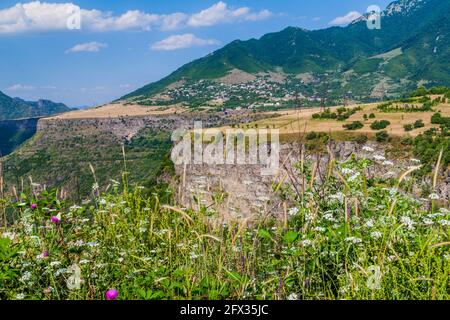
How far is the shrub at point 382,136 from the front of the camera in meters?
82.9

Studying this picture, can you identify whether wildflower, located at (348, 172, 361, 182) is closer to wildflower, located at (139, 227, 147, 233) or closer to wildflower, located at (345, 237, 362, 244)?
wildflower, located at (345, 237, 362, 244)

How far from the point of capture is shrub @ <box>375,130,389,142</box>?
82.9 m

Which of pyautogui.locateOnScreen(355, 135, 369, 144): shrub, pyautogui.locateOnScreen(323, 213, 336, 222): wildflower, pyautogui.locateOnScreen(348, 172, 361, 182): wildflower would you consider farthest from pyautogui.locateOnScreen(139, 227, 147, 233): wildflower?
pyautogui.locateOnScreen(355, 135, 369, 144): shrub

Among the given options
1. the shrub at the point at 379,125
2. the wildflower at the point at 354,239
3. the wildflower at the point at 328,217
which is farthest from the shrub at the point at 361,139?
the wildflower at the point at 354,239

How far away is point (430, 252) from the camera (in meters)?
4.04

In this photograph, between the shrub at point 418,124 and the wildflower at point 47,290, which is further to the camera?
the shrub at point 418,124

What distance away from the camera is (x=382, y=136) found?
83750mm

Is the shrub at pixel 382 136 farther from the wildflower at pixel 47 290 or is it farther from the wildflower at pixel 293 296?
the wildflower at pixel 47 290

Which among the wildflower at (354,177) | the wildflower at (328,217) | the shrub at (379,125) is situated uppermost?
the wildflower at (354,177)

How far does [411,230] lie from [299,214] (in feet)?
4.22

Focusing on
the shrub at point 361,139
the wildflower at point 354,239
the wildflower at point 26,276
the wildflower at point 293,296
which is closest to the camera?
the wildflower at point 293,296
